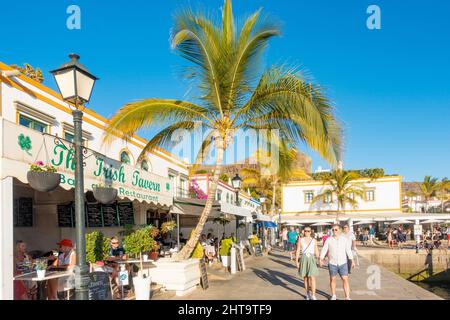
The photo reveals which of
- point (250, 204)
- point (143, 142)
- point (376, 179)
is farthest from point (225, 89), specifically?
point (376, 179)

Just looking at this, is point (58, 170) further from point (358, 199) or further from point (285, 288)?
point (358, 199)

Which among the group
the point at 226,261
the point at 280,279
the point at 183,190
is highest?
the point at 183,190

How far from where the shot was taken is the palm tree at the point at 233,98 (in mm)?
9625

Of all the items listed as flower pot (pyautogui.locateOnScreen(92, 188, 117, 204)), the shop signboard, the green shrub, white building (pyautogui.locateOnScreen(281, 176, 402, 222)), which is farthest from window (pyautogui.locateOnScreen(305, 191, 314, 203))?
flower pot (pyautogui.locateOnScreen(92, 188, 117, 204))

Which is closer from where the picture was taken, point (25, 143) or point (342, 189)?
point (25, 143)

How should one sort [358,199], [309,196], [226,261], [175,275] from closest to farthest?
[175,275] < [226,261] < [358,199] < [309,196]

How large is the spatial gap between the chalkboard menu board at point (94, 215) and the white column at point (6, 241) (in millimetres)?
6517

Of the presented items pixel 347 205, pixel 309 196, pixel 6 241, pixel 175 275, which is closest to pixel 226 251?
pixel 175 275

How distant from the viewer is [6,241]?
244 inches

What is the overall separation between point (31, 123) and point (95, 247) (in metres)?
4.41

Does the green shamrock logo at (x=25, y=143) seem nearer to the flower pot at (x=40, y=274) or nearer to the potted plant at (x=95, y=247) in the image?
the flower pot at (x=40, y=274)

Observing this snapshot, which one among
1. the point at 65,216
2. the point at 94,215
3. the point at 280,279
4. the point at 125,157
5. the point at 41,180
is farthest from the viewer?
the point at 125,157

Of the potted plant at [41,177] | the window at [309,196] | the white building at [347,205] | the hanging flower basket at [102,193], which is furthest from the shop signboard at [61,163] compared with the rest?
the window at [309,196]

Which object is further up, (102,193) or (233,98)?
(233,98)
